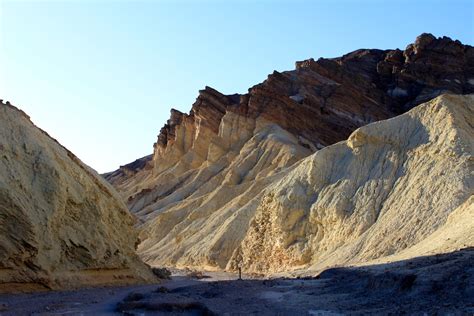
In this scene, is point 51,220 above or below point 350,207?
above

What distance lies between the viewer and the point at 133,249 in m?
28.6

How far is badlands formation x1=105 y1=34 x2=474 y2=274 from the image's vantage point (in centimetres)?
3150

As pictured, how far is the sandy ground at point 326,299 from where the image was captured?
12.2 meters

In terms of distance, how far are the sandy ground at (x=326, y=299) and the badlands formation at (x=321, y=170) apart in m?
4.36

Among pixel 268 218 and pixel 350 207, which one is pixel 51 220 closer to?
pixel 350 207

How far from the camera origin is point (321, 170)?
40438 millimetres

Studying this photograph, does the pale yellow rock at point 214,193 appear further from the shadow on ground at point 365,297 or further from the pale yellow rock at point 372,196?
the shadow on ground at point 365,297

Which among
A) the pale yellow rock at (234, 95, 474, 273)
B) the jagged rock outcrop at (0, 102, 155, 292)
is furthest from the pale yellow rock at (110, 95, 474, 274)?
the jagged rock outcrop at (0, 102, 155, 292)

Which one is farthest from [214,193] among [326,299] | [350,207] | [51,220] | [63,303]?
[326,299]

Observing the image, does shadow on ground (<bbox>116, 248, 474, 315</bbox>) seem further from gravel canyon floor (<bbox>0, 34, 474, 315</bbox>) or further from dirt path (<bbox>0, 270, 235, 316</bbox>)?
dirt path (<bbox>0, 270, 235, 316</bbox>)

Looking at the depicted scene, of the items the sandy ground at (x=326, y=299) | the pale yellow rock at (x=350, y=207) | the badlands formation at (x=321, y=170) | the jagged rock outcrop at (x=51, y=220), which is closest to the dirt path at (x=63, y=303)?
the sandy ground at (x=326, y=299)

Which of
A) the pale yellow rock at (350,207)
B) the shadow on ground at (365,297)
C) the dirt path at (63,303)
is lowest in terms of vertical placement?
the shadow on ground at (365,297)

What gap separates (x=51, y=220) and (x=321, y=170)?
22.9 meters

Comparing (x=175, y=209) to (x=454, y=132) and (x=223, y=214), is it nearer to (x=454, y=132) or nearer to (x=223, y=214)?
(x=223, y=214)
